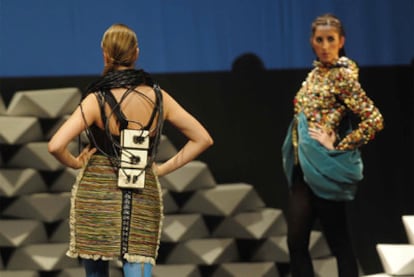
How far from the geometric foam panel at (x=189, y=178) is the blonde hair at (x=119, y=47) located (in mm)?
1757

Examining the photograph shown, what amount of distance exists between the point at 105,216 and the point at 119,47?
0.64 meters

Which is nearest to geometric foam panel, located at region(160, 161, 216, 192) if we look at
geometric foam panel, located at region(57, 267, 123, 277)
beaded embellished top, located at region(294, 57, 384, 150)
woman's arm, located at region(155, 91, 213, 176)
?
geometric foam panel, located at region(57, 267, 123, 277)

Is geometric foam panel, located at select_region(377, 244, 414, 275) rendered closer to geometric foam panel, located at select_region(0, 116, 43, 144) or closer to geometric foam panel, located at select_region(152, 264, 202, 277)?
geometric foam panel, located at select_region(152, 264, 202, 277)

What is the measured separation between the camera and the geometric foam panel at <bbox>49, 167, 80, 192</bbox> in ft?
16.6

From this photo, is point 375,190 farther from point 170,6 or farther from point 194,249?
point 170,6

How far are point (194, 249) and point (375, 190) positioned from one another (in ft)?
3.88

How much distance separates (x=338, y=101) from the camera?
435 centimetres

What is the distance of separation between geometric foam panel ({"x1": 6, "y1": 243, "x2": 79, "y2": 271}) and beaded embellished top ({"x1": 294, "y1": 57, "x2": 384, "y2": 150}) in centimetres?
165

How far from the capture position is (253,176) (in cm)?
534

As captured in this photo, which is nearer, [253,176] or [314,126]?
[314,126]

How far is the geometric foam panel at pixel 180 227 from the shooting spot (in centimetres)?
519

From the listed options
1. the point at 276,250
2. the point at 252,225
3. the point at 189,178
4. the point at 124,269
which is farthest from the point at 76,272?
the point at 124,269

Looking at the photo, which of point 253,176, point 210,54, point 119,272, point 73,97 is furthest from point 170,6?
point 119,272

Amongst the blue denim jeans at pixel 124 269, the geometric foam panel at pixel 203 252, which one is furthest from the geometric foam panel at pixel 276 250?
the blue denim jeans at pixel 124 269
